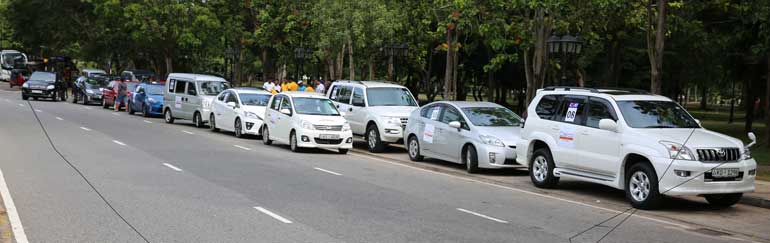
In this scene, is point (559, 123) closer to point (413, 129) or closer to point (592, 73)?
point (413, 129)

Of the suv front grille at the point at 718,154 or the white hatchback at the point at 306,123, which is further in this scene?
the white hatchback at the point at 306,123

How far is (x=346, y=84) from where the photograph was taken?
25875 millimetres

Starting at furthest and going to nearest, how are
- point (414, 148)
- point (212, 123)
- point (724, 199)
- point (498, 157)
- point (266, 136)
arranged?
point (212, 123), point (266, 136), point (414, 148), point (498, 157), point (724, 199)

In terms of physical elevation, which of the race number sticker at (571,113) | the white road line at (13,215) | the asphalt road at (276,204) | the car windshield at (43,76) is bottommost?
the white road line at (13,215)

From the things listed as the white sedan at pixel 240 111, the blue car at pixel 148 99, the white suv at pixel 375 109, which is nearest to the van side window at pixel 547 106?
the white suv at pixel 375 109

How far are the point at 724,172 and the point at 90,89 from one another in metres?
41.6

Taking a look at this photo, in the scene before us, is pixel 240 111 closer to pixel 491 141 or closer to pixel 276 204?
pixel 491 141

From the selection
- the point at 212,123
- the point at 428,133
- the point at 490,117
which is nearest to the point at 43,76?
the point at 212,123

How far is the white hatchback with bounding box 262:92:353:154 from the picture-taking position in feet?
73.7

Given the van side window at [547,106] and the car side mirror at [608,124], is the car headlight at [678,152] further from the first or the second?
the van side window at [547,106]

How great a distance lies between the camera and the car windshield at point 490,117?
63.3 ft

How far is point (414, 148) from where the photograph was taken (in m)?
21.4

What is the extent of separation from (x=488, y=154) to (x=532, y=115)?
2125 mm

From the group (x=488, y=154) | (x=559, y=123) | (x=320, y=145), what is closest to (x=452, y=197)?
(x=559, y=123)
